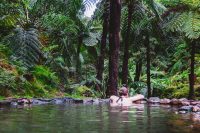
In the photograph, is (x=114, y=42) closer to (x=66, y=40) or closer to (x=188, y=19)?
(x=188, y=19)

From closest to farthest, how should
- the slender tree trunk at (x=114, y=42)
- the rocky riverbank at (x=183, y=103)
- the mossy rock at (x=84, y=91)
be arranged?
the rocky riverbank at (x=183, y=103) < the slender tree trunk at (x=114, y=42) < the mossy rock at (x=84, y=91)

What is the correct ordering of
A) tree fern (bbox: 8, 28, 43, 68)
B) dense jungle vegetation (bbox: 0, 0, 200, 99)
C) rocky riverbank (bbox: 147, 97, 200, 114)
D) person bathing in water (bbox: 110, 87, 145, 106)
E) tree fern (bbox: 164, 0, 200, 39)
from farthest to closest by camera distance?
tree fern (bbox: 164, 0, 200, 39)
tree fern (bbox: 8, 28, 43, 68)
dense jungle vegetation (bbox: 0, 0, 200, 99)
person bathing in water (bbox: 110, 87, 145, 106)
rocky riverbank (bbox: 147, 97, 200, 114)

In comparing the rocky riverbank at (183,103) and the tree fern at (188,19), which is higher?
the tree fern at (188,19)

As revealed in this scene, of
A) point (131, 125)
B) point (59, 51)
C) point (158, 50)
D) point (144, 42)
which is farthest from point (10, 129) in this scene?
point (158, 50)

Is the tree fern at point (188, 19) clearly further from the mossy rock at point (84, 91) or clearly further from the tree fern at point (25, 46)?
the tree fern at point (25, 46)

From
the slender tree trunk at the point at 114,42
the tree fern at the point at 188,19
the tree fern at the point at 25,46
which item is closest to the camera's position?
the slender tree trunk at the point at 114,42

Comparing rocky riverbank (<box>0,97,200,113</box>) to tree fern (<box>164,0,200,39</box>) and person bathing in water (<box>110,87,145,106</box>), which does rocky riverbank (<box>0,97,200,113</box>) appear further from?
tree fern (<box>164,0,200,39</box>)

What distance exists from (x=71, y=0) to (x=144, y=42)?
8.57 m

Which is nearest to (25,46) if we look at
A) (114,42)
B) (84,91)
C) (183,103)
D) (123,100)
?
(84,91)

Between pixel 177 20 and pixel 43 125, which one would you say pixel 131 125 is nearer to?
pixel 43 125

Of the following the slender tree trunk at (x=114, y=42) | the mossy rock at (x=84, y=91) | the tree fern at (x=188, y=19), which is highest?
the tree fern at (x=188, y=19)

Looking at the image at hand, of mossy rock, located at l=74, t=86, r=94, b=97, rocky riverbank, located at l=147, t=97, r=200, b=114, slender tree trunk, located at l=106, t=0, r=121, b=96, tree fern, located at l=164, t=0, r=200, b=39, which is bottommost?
rocky riverbank, located at l=147, t=97, r=200, b=114

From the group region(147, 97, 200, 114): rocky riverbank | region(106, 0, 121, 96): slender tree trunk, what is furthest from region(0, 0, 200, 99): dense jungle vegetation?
region(147, 97, 200, 114): rocky riverbank

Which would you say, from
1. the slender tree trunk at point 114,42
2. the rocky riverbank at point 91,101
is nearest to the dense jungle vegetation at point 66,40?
the slender tree trunk at point 114,42
